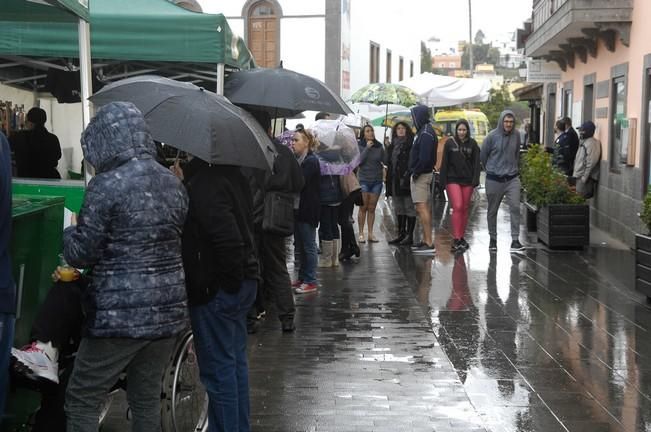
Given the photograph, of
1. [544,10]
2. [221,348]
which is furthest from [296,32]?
[221,348]

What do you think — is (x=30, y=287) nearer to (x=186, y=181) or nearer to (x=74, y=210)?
(x=186, y=181)

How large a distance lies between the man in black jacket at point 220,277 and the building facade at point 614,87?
9.74 metres

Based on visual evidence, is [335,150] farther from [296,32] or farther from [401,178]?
[296,32]

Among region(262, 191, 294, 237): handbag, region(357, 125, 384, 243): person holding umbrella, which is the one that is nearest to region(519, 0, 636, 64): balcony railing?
region(357, 125, 384, 243): person holding umbrella

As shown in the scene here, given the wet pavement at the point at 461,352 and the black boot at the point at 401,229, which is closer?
the wet pavement at the point at 461,352

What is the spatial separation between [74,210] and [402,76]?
41.5 meters

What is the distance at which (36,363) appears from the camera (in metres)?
4.64

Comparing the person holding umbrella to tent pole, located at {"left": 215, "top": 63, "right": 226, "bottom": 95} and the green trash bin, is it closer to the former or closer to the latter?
tent pole, located at {"left": 215, "top": 63, "right": 226, "bottom": 95}

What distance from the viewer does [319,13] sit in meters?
28.6

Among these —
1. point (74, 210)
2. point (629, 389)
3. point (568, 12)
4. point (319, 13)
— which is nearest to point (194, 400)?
point (74, 210)

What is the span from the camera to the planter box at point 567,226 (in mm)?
13109

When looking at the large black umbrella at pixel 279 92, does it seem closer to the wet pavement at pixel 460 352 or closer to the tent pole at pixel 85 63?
the tent pole at pixel 85 63

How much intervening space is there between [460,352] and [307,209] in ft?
9.08

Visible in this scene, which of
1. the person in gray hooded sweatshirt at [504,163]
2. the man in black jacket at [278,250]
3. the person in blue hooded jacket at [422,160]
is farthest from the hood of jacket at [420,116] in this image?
the man in black jacket at [278,250]
